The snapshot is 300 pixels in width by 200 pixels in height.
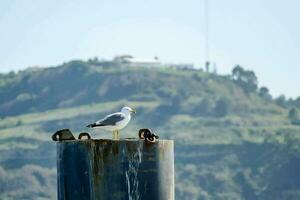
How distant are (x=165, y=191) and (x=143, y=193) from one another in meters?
0.22

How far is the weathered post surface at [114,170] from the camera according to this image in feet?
34.8

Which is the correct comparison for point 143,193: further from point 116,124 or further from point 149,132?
point 116,124

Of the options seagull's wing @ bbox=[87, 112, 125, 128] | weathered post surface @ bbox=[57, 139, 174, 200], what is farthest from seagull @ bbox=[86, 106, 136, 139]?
weathered post surface @ bbox=[57, 139, 174, 200]

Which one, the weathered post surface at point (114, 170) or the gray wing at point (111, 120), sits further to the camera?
the gray wing at point (111, 120)

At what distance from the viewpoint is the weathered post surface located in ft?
34.8

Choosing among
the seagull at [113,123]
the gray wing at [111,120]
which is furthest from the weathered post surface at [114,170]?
the gray wing at [111,120]

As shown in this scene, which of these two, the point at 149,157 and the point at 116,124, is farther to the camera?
the point at 116,124

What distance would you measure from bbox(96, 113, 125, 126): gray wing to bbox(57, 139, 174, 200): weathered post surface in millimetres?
2609

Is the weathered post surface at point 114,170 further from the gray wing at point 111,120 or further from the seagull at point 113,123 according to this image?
the gray wing at point 111,120

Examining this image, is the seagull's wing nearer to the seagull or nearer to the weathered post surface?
the seagull

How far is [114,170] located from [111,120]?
3.25m

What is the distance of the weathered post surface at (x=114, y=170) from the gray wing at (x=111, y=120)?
8.56 ft

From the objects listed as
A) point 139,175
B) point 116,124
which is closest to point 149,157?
point 139,175

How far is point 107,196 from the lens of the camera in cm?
1053
